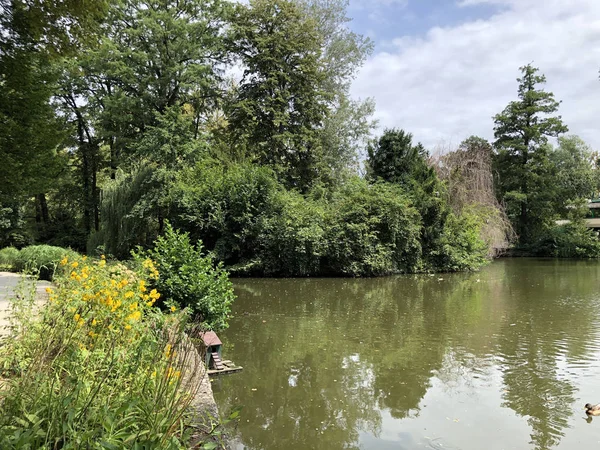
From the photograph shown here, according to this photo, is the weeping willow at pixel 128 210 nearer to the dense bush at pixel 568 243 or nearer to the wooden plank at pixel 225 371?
the wooden plank at pixel 225 371

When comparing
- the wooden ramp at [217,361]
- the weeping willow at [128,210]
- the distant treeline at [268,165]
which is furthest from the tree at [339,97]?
the wooden ramp at [217,361]

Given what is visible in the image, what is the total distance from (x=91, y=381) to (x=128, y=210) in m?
17.6

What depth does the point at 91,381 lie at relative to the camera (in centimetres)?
276

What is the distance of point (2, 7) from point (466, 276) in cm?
1725

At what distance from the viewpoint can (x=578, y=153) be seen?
1375 inches

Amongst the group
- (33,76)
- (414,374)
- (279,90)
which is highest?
(279,90)

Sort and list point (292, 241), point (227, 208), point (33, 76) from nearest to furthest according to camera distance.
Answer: point (33, 76)
point (292, 241)
point (227, 208)

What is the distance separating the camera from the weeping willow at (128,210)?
19.0 m

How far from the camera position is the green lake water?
13.8 ft

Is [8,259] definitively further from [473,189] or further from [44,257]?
[473,189]

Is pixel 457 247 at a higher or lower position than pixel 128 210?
lower

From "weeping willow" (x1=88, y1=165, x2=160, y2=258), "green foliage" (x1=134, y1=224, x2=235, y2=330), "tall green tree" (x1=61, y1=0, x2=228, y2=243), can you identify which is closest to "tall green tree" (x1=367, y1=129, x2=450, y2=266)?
"tall green tree" (x1=61, y1=0, x2=228, y2=243)

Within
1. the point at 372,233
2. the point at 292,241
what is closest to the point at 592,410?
the point at 372,233

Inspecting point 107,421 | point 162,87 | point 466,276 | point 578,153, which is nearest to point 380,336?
point 107,421
